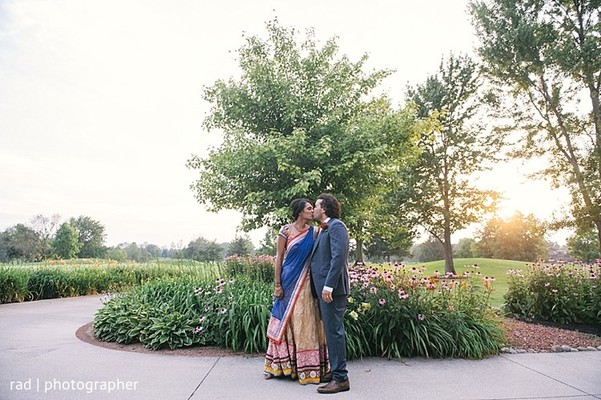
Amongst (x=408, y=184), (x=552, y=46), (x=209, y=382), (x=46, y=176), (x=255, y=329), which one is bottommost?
(x=209, y=382)

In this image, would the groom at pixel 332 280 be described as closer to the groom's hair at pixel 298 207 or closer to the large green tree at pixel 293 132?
the groom's hair at pixel 298 207

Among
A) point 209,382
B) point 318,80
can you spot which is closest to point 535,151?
point 318,80

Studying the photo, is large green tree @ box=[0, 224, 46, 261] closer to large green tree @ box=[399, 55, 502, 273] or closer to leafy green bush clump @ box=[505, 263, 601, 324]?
large green tree @ box=[399, 55, 502, 273]

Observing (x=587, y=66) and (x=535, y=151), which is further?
(x=535, y=151)

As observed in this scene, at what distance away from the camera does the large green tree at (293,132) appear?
33.9 ft

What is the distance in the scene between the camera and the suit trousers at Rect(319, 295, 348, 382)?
357 centimetres

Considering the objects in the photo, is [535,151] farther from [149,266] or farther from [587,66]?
[149,266]

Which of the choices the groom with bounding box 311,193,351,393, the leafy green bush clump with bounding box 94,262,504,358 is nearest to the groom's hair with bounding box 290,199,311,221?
the groom with bounding box 311,193,351,393

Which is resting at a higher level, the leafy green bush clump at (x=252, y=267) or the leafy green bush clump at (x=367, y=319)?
the leafy green bush clump at (x=252, y=267)

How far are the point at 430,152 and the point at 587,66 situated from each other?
9487 mm

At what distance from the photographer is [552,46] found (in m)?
12.8

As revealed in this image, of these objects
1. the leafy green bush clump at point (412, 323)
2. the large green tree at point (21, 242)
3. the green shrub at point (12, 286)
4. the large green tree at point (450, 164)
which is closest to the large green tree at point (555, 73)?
the large green tree at point (450, 164)

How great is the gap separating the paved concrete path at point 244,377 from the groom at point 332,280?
0.24 meters

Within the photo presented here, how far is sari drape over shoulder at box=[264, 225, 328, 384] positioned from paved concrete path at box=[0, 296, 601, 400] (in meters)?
0.17
